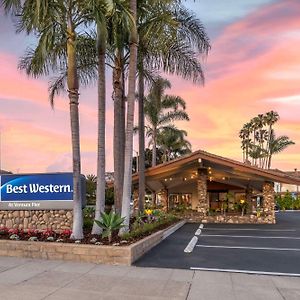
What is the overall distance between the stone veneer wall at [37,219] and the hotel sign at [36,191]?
18 centimetres

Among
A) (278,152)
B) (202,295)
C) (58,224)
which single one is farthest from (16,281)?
(278,152)

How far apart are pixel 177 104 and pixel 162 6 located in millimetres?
27450

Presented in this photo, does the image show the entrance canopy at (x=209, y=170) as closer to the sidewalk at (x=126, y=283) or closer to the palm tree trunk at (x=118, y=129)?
the palm tree trunk at (x=118, y=129)

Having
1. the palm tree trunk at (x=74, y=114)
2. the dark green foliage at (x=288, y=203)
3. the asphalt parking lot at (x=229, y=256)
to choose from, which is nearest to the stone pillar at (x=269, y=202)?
the asphalt parking lot at (x=229, y=256)

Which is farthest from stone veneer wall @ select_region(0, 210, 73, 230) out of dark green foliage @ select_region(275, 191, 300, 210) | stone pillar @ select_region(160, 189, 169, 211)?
dark green foliage @ select_region(275, 191, 300, 210)

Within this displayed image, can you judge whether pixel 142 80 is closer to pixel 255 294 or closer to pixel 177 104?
pixel 255 294

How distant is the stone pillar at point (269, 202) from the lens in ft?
86.7

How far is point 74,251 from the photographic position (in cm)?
990

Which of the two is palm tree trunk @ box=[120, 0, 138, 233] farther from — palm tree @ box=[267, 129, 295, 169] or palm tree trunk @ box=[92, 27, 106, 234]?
palm tree @ box=[267, 129, 295, 169]

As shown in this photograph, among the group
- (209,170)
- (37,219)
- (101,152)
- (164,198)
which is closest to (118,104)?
(101,152)

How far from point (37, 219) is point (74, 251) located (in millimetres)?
4526

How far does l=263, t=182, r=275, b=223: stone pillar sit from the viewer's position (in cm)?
2642

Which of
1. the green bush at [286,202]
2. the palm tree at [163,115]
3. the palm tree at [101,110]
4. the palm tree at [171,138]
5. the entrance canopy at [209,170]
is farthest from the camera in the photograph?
the green bush at [286,202]

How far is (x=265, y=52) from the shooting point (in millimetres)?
17531
